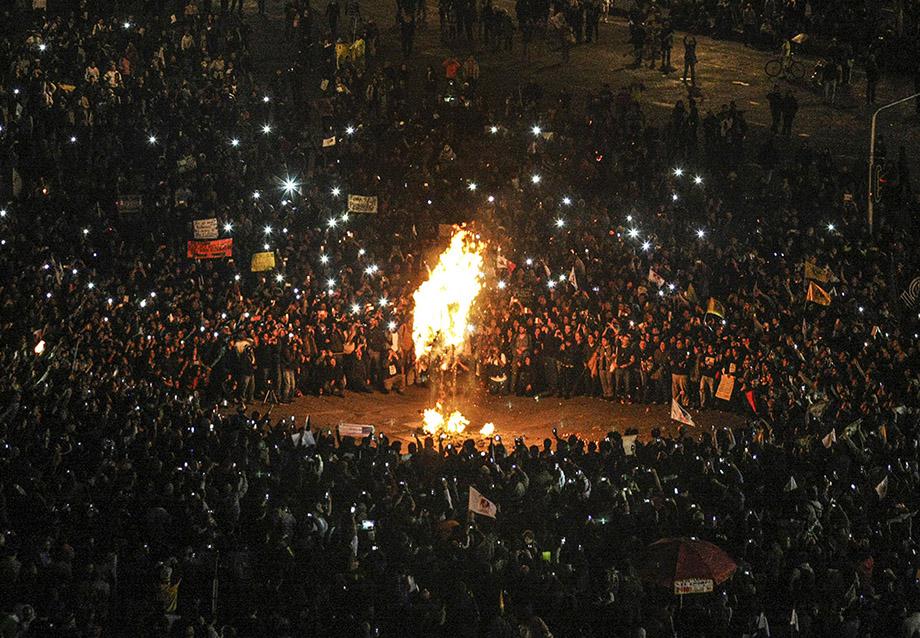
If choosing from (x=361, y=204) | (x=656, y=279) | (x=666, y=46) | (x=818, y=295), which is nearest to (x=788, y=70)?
(x=666, y=46)

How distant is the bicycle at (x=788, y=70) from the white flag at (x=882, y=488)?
24076 mm

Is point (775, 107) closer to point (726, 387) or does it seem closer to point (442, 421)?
point (726, 387)

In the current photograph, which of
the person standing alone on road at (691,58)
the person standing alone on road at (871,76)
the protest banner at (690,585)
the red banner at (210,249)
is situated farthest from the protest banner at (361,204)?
the protest banner at (690,585)

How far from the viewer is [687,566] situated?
18.9m

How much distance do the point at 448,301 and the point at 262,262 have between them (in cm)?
430

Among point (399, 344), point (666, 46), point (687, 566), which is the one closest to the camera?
point (687, 566)

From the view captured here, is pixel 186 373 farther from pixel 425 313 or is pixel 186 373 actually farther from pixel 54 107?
pixel 54 107

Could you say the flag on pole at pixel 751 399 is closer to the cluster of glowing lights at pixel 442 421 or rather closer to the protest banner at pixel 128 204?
the cluster of glowing lights at pixel 442 421

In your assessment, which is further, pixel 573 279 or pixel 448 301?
pixel 448 301

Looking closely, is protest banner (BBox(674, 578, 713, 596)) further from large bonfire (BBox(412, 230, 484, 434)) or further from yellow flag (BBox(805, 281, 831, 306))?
yellow flag (BBox(805, 281, 831, 306))

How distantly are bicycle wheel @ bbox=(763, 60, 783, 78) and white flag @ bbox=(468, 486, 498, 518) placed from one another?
26.6 meters

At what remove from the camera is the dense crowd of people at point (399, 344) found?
19.3 meters

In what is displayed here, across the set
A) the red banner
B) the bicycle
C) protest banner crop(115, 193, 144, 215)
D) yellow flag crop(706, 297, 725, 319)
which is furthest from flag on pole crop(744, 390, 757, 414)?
the bicycle

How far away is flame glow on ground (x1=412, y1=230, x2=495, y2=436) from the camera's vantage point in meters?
32.9
